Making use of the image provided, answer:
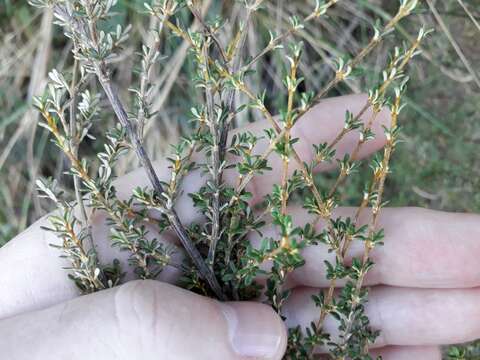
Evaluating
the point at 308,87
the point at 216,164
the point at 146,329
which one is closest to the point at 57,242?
the point at 146,329

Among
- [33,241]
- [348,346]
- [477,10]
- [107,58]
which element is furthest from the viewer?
[477,10]

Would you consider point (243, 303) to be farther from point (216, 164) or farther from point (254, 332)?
point (216, 164)

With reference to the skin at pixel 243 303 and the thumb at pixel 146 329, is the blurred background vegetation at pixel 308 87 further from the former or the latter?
the thumb at pixel 146 329

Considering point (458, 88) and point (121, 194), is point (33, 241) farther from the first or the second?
point (458, 88)

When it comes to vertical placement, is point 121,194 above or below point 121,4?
below

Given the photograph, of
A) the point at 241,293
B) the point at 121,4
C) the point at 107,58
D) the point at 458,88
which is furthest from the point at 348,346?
→ the point at 121,4

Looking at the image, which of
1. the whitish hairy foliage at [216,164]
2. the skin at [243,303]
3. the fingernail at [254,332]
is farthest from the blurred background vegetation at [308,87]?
the fingernail at [254,332]
